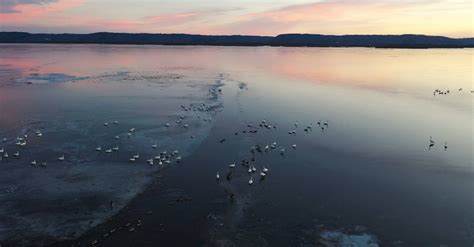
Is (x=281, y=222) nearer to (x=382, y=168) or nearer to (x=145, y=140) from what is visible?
(x=382, y=168)

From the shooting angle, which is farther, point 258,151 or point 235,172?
point 258,151

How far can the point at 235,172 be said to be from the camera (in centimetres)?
1808

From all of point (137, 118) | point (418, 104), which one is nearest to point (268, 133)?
point (137, 118)

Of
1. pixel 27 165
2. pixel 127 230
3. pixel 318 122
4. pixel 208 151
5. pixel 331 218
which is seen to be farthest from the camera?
pixel 318 122

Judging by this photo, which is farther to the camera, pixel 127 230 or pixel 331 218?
pixel 331 218

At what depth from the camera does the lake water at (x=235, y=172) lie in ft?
43.0

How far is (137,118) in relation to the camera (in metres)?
27.8

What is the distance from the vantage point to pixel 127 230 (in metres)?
13.0

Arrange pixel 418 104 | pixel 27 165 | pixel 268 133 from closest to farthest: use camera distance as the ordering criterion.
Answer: pixel 27 165 → pixel 268 133 → pixel 418 104

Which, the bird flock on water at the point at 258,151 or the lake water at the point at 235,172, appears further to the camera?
the bird flock on water at the point at 258,151

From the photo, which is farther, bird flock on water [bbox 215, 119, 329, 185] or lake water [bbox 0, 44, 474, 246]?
bird flock on water [bbox 215, 119, 329, 185]

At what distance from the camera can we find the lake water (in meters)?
13.1

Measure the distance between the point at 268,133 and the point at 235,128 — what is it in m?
2.13

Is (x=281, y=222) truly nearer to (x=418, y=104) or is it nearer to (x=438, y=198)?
(x=438, y=198)
